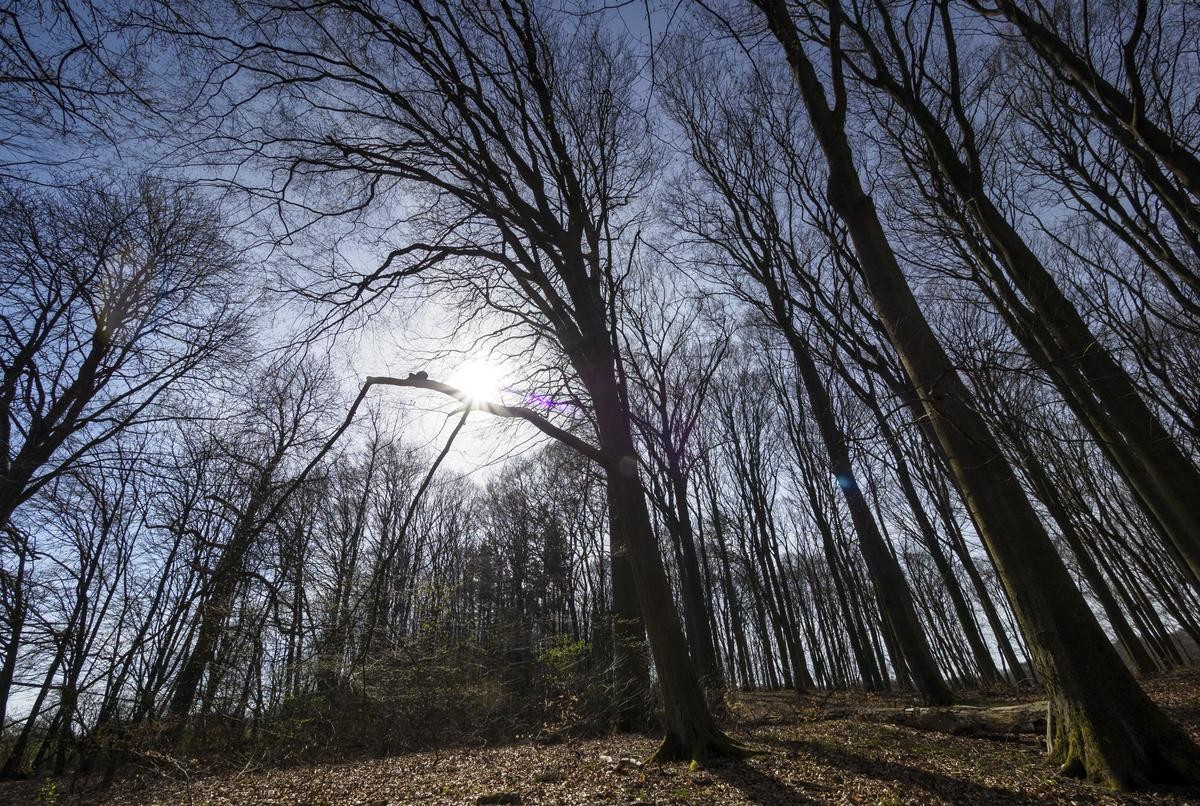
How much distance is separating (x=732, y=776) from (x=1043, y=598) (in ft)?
9.08

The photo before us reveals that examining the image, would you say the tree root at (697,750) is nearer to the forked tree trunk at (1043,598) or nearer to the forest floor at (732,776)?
the forest floor at (732,776)

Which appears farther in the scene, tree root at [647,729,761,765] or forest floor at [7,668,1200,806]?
tree root at [647,729,761,765]

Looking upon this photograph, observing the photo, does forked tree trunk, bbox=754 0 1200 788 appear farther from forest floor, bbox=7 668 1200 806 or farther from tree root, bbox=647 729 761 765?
tree root, bbox=647 729 761 765

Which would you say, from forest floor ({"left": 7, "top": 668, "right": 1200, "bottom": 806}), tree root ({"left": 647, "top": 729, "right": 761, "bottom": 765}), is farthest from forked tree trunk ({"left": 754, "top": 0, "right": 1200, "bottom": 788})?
tree root ({"left": 647, "top": 729, "right": 761, "bottom": 765})

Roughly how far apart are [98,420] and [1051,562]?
12.0 m

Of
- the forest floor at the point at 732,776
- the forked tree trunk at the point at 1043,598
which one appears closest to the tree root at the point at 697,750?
the forest floor at the point at 732,776

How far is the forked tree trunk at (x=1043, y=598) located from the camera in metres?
3.37

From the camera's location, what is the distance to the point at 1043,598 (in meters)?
3.68

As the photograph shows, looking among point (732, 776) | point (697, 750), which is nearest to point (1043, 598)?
point (732, 776)

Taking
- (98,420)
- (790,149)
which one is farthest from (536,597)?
(790,149)

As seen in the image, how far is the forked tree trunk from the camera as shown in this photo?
3.37m

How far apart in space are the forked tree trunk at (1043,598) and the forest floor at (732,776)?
237mm

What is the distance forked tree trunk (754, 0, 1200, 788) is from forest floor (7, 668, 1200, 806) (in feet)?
0.78

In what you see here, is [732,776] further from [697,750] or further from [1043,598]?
[1043,598]
